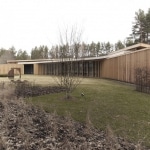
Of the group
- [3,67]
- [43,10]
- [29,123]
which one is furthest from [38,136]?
[3,67]

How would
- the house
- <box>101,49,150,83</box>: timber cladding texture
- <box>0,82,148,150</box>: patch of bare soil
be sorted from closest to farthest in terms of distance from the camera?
<box>0,82,148,150</box>: patch of bare soil
the house
<box>101,49,150,83</box>: timber cladding texture

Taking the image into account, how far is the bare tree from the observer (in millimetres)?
8062

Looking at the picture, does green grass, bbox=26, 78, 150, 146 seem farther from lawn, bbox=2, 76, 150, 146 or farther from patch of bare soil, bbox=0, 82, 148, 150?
patch of bare soil, bbox=0, 82, 148, 150

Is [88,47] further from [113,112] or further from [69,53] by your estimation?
[113,112]

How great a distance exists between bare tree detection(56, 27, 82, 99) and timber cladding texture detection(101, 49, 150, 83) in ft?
14.6

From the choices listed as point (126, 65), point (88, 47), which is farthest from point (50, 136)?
point (126, 65)

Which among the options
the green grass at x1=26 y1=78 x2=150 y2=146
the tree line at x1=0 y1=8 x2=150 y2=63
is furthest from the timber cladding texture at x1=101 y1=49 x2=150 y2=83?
the green grass at x1=26 y1=78 x2=150 y2=146

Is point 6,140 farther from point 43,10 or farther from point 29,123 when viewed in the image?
point 43,10

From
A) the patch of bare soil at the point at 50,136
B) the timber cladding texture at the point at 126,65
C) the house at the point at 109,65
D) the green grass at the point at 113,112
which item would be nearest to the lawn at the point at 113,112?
the green grass at the point at 113,112

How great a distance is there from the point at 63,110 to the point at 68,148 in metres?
2.85

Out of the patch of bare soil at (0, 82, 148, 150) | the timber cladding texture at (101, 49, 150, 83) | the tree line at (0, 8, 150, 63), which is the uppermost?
the tree line at (0, 8, 150, 63)

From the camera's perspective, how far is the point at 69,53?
27.0 ft

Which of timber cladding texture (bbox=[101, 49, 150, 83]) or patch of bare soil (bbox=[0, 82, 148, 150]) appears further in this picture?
timber cladding texture (bbox=[101, 49, 150, 83])

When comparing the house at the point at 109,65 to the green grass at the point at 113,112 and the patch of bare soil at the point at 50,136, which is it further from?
the patch of bare soil at the point at 50,136
